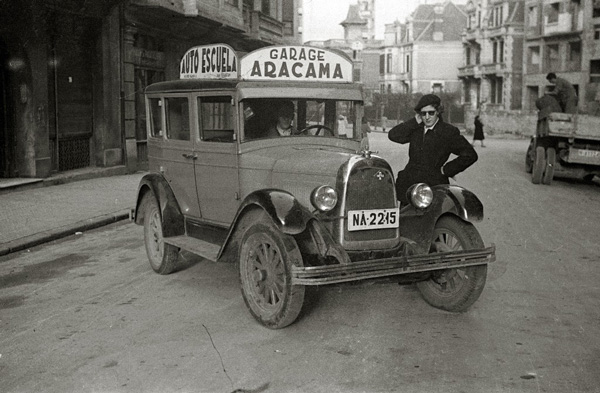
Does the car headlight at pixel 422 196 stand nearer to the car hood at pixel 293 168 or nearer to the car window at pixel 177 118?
the car hood at pixel 293 168

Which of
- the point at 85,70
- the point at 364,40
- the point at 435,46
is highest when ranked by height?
the point at 364,40

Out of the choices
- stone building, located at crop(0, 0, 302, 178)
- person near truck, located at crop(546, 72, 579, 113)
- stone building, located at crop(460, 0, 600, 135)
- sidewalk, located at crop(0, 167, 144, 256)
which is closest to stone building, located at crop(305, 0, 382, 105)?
stone building, located at crop(460, 0, 600, 135)

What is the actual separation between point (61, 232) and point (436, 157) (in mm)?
5465

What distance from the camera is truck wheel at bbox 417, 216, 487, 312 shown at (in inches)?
222

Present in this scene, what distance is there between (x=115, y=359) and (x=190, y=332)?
70cm

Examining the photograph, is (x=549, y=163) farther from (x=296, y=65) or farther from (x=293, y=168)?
(x=293, y=168)

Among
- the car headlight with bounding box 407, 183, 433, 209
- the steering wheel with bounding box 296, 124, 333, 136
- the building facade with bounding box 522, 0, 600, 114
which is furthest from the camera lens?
the building facade with bounding box 522, 0, 600, 114

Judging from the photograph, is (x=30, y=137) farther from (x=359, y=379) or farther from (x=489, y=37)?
(x=489, y=37)

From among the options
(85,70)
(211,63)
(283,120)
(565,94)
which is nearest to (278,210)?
(283,120)

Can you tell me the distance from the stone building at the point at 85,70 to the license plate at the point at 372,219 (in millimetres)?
10427

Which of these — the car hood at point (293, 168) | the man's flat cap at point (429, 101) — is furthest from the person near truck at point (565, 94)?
the car hood at point (293, 168)

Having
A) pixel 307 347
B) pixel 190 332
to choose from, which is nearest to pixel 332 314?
pixel 307 347

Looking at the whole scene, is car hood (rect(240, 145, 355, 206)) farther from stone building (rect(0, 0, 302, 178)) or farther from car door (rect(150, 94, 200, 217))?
stone building (rect(0, 0, 302, 178))

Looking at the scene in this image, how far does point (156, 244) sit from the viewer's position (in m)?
7.41
